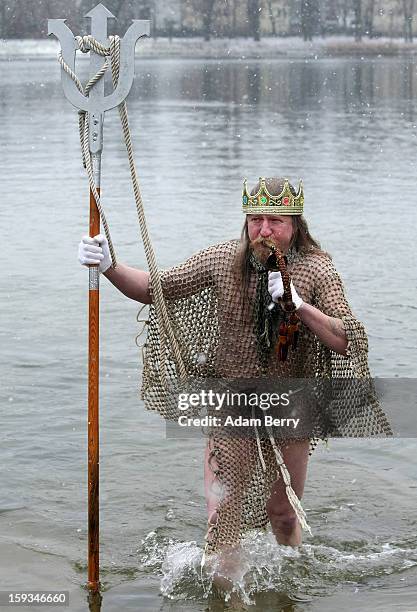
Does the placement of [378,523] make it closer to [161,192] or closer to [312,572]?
[312,572]

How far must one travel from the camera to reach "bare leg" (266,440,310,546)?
20.6 ft

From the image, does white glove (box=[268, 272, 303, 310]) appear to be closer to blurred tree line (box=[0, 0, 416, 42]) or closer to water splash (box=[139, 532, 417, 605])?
water splash (box=[139, 532, 417, 605])

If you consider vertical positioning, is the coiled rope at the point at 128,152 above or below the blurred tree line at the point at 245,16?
below

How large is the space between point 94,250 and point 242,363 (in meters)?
0.87

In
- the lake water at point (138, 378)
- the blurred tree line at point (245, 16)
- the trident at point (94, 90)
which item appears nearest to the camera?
the trident at point (94, 90)

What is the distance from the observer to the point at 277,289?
18.5ft

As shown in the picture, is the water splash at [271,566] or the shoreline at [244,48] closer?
the water splash at [271,566]

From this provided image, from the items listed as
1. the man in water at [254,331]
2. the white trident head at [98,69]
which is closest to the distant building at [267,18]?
the man in water at [254,331]

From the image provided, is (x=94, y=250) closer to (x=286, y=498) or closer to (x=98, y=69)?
(x=98, y=69)

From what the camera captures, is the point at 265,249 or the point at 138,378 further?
the point at 138,378

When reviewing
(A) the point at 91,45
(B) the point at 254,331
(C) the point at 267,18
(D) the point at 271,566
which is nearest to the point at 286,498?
(D) the point at 271,566

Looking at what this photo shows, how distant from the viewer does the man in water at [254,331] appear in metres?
5.95

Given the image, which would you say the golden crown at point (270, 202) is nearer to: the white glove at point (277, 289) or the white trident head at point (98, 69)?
the white glove at point (277, 289)

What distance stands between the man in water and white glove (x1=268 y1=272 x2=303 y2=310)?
0.10 m
